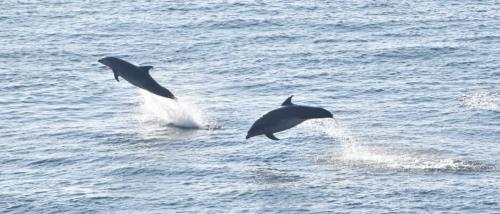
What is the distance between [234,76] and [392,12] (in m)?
26.6

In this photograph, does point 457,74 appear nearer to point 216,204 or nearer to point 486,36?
point 486,36

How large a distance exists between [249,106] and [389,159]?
16.2 metres

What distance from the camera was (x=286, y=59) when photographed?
106 metres

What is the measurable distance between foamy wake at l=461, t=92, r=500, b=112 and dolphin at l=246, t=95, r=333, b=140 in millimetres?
18519

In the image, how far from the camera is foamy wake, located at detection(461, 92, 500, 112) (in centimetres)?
8900

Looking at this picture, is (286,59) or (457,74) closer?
(457,74)

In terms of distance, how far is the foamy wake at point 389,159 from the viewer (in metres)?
75.4

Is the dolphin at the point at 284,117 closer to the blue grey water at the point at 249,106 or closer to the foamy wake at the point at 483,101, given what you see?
the blue grey water at the point at 249,106

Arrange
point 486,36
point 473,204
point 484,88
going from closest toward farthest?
point 473,204
point 484,88
point 486,36

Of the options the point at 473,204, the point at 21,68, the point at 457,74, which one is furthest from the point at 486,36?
the point at 473,204

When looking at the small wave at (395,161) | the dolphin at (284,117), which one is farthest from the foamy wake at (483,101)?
the dolphin at (284,117)

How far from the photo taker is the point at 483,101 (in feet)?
297

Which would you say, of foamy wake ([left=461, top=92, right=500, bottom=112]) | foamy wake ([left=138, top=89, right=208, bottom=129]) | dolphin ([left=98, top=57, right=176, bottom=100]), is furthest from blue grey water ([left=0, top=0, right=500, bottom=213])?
dolphin ([left=98, top=57, right=176, bottom=100])

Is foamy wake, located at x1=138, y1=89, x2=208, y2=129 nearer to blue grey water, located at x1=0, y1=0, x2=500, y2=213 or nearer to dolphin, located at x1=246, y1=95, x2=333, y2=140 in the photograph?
blue grey water, located at x1=0, y1=0, x2=500, y2=213
